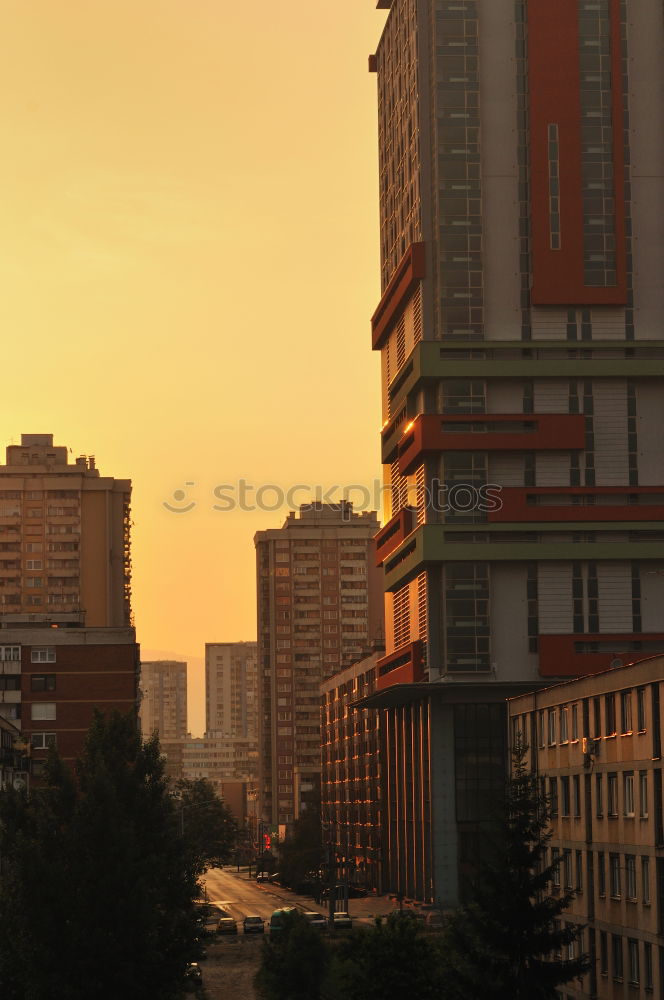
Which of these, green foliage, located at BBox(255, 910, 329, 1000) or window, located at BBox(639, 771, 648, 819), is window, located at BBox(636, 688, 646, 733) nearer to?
window, located at BBox(639, 771, 648, 819)

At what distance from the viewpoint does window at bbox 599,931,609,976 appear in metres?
65.7

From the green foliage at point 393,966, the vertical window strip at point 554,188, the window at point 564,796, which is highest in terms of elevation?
the vertical window strip at point 554,188

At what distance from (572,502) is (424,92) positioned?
35.8 meters

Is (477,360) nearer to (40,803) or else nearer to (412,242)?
(412,242)

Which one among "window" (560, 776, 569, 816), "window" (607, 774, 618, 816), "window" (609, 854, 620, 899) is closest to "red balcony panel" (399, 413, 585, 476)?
"window" (560, 776, 569, 816)

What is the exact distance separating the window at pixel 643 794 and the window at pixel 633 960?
192 inches

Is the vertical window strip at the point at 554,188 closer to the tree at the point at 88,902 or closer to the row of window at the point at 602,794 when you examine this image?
the row of window at the point at 602,794

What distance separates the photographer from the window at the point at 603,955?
65.7m

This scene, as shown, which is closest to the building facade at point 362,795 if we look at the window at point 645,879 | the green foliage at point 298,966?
the green foliage at point 298,966

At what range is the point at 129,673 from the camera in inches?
5763

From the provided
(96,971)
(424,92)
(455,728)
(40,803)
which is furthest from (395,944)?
(424,92)

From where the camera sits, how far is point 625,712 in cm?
6462

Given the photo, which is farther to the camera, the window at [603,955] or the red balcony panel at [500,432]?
the red balcony panel at [500,432]

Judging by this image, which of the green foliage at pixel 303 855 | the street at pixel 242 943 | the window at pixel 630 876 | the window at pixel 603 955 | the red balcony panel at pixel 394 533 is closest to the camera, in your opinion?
the window at pixel 630 876
